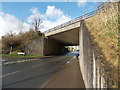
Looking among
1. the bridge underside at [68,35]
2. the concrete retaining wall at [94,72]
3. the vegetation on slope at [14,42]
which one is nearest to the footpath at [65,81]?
the concrete retaining wall at [94,72]

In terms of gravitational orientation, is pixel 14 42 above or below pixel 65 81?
above

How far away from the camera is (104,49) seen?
4.55 meters

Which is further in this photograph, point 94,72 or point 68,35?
point 68,35

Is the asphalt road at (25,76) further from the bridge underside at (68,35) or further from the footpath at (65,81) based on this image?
the bridge underside at (68,35)

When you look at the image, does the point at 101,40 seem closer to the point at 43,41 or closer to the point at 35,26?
the point at 43,41

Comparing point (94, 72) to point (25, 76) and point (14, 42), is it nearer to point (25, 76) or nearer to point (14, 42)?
point (25, 76)

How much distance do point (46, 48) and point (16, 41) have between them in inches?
374

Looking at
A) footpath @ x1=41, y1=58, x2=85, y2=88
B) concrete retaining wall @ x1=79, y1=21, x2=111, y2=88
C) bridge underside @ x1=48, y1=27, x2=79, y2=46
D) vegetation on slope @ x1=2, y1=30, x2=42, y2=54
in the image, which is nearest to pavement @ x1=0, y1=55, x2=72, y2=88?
footpath @ x1=41, y1=58, x2=85, y2=88

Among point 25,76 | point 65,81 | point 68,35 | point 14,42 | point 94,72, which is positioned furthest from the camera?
point 14,42

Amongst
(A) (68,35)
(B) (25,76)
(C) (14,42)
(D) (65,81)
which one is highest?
(A) (68,35)

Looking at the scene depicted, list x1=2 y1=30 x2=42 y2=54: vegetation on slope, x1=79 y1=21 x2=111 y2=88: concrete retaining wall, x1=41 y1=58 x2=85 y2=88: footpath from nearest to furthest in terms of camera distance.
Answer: x1=79 y1=21 x2=111 y2=88: concrete retaining wall, x1=41 y1=58 x2=85 y2=88: footpath, x1=2 y1=30 x2=42 y2=54: vegetation on slope

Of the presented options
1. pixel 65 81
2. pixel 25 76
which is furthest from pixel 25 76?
pixel 65 81

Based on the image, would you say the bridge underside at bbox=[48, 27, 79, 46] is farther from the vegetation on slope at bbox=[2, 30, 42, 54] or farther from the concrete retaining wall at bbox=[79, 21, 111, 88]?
the concrete retaining wall at bbox=[79, 21, 111, 88]

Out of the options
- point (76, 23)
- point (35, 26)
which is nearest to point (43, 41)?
point (76, 23)
